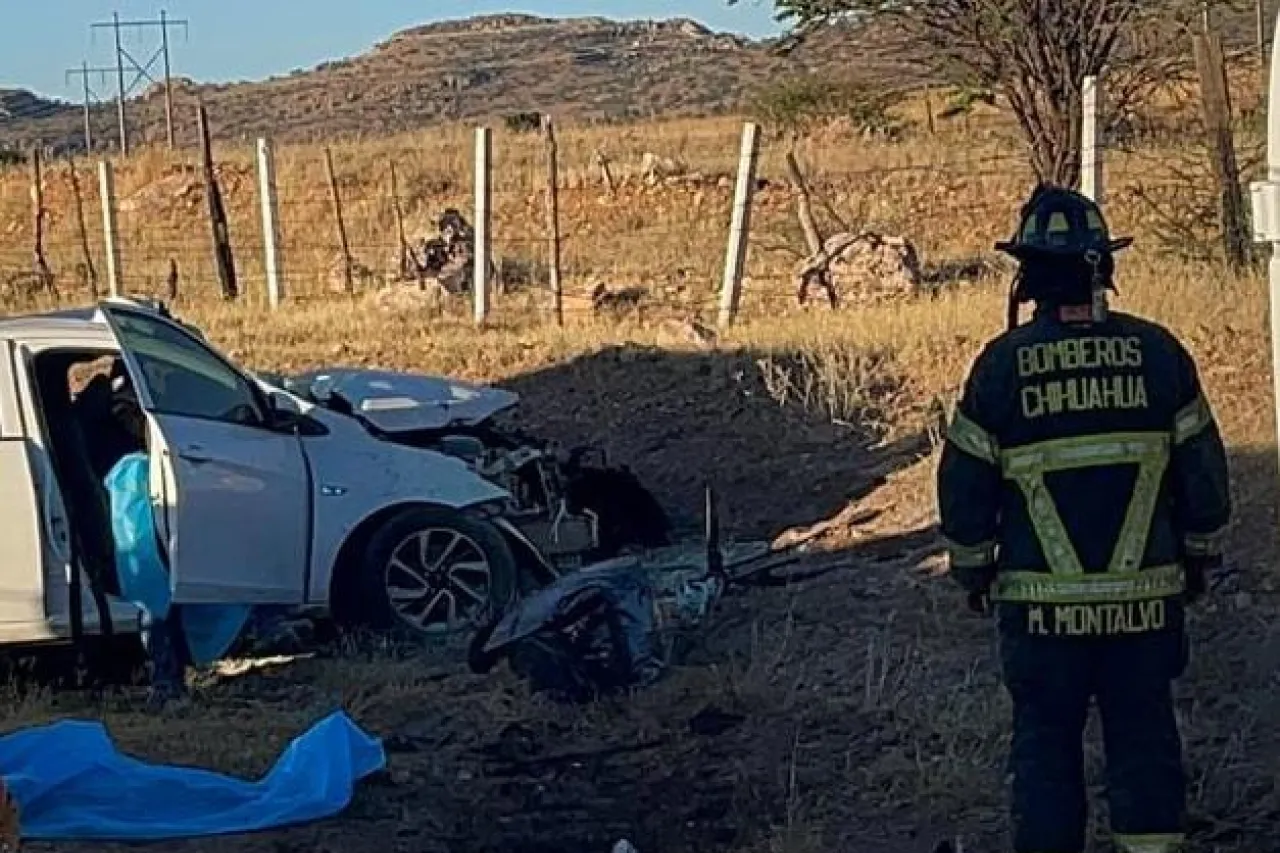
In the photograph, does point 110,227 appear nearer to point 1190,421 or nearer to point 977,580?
point 977,580

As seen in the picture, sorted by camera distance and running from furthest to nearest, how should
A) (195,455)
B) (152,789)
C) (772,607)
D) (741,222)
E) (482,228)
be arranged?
(482,228) < (741,222) < (772,607) < (195,455) < (152,789)

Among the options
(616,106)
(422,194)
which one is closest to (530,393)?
(422,194)

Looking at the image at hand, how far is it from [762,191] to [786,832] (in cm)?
2645

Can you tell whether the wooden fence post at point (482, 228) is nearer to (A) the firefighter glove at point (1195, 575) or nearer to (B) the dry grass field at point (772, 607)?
(B) the dry grass field at point (772, 607)

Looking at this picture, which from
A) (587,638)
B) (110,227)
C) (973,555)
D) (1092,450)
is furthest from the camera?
(110,227)

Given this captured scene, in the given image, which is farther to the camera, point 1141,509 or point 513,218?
point 513,218

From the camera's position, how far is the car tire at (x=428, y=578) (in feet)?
33.0

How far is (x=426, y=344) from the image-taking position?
1852 centimetres

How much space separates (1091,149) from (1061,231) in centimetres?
1023

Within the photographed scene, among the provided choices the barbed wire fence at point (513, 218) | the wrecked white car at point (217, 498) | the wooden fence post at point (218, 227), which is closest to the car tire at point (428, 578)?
the wrecked white car at point (217, 498)

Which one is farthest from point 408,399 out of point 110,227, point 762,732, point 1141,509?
point 110,227

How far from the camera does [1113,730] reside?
225 inches

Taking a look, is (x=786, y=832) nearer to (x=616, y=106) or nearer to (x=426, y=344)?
(x=426, y=344)

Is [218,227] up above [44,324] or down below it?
above
